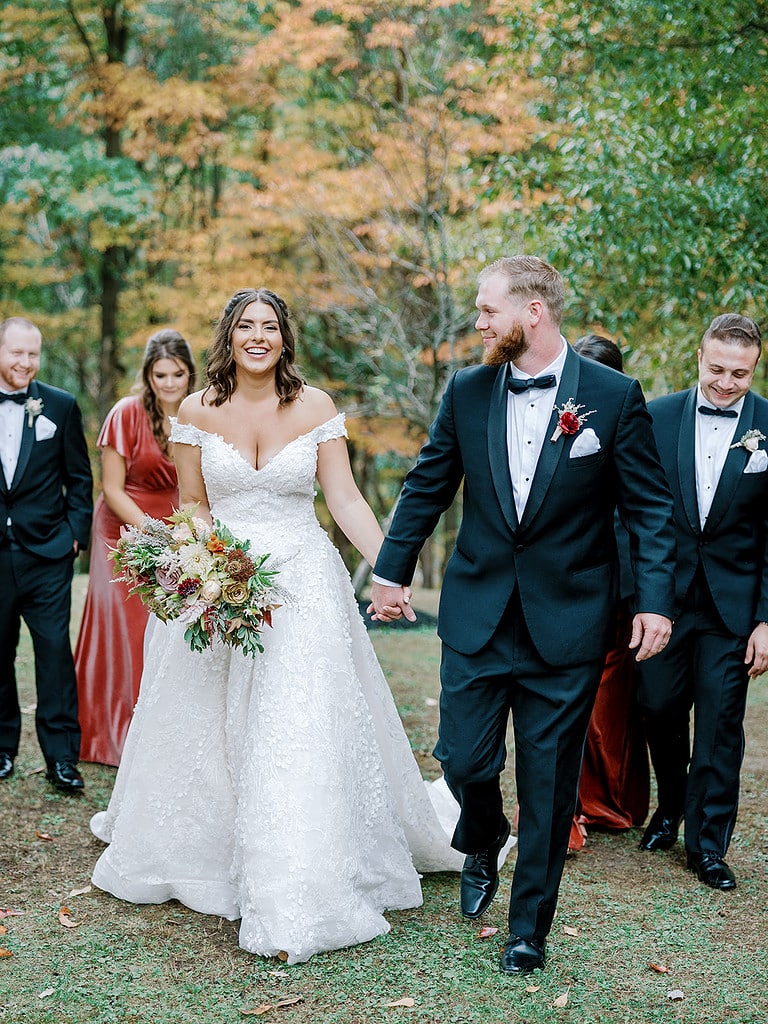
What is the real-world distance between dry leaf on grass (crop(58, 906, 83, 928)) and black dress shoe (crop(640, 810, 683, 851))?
8.44ft

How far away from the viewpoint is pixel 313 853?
411 cm

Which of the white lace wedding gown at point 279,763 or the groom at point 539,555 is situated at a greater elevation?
the groom at point 539,555

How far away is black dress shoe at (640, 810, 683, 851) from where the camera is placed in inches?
210

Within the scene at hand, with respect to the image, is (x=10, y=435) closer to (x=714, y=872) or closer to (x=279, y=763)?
(x=279, y=763)

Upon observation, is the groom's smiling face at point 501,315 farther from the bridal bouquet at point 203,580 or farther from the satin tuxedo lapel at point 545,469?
the bridal bouquet at point 203,580

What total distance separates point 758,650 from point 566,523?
1.44 m

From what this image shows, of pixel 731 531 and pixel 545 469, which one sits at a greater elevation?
pixel 545 469

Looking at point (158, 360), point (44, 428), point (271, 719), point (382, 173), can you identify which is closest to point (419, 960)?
point (271, 719)

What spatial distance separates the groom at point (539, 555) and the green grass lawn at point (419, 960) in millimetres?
252

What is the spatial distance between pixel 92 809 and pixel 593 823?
2493 millimetres

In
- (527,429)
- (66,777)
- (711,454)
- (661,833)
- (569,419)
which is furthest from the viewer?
(66,777)

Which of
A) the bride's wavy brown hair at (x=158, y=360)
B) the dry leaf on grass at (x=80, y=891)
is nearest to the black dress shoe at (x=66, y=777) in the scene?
the dry leaf on grass at (x=80, y=891)

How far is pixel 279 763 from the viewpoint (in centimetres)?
425

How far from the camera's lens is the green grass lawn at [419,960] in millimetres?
3662
